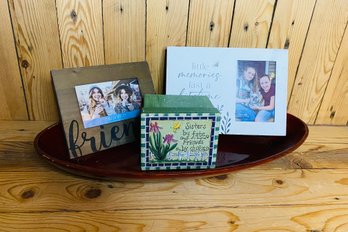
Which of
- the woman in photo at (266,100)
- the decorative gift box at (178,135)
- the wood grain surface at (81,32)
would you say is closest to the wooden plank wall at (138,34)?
the wood grain surface at (81,32)

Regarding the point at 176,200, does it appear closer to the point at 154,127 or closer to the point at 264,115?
the point at 154,127

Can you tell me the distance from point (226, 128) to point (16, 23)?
23.7 inches

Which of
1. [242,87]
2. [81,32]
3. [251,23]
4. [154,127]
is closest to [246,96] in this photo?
[242,87]

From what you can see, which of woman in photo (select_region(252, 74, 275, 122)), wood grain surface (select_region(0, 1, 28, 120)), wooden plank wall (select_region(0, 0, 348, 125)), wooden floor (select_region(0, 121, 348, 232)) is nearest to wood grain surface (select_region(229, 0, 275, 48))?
wooden plank wall (select_region(0, 0, 348, 125))

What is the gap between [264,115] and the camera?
76 cm

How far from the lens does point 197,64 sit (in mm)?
751

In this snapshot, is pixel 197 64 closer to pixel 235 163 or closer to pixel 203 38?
pixel 203 38

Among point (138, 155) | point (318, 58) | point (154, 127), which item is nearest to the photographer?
point (154, 127)

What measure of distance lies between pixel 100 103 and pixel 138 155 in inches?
6.1

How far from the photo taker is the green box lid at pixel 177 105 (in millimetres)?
582

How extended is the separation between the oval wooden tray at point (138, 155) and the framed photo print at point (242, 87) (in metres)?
0.03

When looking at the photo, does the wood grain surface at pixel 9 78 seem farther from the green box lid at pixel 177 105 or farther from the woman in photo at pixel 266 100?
the woman in photo at pixel 266 100

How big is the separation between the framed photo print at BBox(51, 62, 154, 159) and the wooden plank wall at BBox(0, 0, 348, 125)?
91mm

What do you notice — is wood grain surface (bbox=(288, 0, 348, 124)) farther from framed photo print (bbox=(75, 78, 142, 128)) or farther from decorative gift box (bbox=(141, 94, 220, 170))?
framed photo print (bbox=(75, 78, 142, 128))
